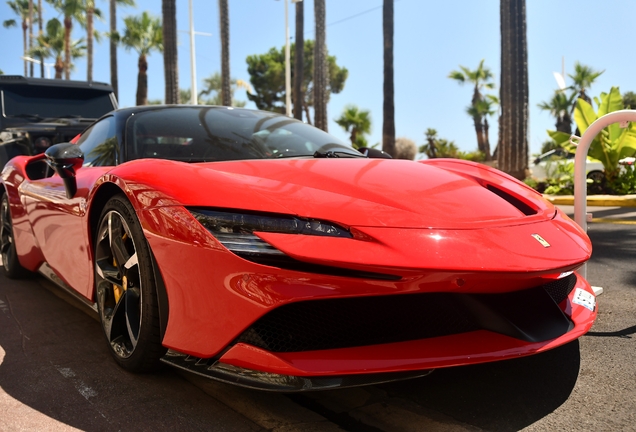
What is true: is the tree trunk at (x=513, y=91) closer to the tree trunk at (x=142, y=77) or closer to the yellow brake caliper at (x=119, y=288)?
the yellow brake caliper at (x=119, y=288)

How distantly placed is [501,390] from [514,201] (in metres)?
0.83

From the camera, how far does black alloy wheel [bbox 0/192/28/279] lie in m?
4.82

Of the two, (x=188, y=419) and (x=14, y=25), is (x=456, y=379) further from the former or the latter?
(x=14, y=25)

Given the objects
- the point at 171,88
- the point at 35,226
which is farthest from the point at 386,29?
the point at 35,226

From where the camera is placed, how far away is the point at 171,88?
21375mm

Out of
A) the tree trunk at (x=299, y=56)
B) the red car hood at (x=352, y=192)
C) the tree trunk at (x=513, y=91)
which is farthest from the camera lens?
the tree trunk at (x=299, y=56)

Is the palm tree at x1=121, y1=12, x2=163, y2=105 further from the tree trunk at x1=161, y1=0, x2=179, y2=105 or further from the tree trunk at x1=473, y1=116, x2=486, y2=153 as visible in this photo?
the tree trunk at x1=473, y1=116, x2=486, y2=153

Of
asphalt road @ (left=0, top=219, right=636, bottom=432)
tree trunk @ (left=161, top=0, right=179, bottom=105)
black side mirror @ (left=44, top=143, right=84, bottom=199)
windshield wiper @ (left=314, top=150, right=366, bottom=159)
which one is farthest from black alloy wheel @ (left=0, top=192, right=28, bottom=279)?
tree trunk @ (left=161, top=0, right=179, bottom=105)

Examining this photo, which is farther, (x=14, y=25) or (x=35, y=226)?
(x=14, y=25)

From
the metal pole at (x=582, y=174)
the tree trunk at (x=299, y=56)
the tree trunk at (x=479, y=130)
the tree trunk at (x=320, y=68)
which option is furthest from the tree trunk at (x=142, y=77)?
the metal pole at (x=582, y=174)

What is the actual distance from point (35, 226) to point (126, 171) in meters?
1.72

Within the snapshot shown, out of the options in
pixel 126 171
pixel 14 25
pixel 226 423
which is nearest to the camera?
pixel 226 423

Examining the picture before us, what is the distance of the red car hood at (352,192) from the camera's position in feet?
7.25

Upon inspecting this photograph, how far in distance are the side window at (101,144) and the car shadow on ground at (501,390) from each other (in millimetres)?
1853
